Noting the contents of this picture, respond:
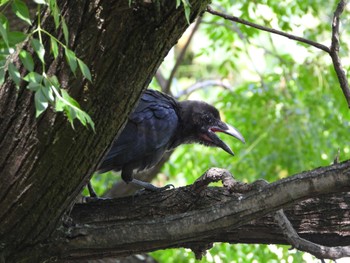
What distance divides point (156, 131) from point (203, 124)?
793mm

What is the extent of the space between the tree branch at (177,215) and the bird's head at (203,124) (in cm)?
193

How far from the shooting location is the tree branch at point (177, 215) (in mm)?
3166

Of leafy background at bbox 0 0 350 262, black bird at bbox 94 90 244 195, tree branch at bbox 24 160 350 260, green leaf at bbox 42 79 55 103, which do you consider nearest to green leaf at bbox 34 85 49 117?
green leaf at bbox 42 79 55 103

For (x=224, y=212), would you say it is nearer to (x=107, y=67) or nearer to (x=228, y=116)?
(x=107, y=67)

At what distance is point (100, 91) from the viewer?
10.7ft

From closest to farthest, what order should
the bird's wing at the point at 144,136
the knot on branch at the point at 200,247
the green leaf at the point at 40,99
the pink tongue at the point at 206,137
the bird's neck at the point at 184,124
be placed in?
the green leaf at the point at 40,99 < the knot on branch at the point at 200,247 < the bird's wing at the point at 144,136 < the bird's neck at the point at 184,124 < the pink tongue at the point at 206,137

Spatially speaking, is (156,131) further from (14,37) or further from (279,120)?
(14,37)

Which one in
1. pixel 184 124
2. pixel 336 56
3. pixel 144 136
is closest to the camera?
pixel 336 56

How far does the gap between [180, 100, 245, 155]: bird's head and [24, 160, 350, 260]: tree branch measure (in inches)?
76.1

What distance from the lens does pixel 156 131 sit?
5625 millimetres

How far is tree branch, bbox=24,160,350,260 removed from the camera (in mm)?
3166

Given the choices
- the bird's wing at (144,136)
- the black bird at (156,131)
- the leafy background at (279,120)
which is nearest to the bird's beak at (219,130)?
the black bird at (156,131)

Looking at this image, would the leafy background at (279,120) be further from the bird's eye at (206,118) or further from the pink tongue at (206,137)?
the bird's eye at (206,118)

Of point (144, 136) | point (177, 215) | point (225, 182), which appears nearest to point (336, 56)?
point (225, 182)
